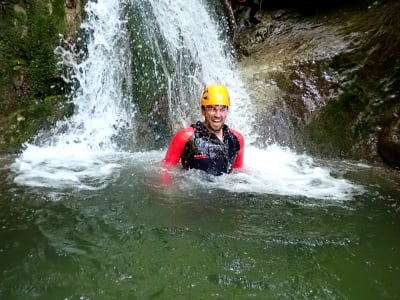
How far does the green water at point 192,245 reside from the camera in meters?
2.59

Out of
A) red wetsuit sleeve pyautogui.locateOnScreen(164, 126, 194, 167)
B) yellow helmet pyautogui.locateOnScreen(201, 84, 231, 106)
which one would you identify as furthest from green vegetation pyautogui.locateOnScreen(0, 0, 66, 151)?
yellow helmet pyautogui.locateOnScreen(201, 84, 231, 106)

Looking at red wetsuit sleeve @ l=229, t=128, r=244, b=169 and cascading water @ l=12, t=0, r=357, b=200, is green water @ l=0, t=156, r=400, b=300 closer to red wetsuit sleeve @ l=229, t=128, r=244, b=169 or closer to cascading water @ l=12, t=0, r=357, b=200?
cascading water @ l=12, t=0, r=357, b=200

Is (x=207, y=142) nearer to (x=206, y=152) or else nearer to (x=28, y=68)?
(x=206, y=152)

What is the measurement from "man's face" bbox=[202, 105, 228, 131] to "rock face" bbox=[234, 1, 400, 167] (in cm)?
228

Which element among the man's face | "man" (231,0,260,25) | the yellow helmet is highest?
→ "man" (231,0,260,25)

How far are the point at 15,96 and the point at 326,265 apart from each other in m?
5.11

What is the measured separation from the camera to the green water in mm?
2592

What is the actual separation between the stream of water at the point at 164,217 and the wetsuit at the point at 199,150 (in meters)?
0.12

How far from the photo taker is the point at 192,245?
3.13 meters

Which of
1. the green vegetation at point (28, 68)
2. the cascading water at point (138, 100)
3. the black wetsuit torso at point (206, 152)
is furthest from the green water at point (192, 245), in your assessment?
the green vegetation at point (28, 68)

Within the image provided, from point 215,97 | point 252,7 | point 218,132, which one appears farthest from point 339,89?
point 252,7

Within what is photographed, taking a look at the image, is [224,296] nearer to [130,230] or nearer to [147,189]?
[130,230]

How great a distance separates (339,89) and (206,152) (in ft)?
10.8

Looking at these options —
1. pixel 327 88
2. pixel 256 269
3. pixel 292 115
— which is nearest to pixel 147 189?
pixel 256 269
